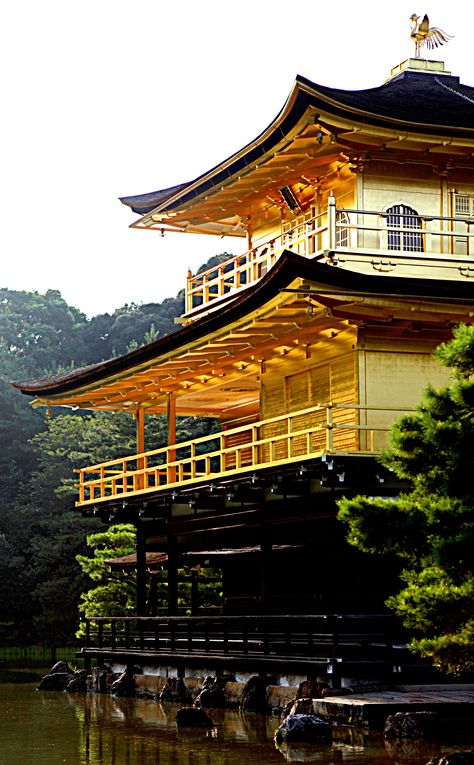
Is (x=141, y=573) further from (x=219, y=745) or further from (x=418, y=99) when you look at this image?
(x=219, y=745)

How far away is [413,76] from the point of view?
27.4 meters

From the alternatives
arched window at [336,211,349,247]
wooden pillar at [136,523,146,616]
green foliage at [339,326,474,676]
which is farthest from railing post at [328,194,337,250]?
wooden pillar at [136,523,146,616]

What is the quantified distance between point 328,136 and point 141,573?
455 inches

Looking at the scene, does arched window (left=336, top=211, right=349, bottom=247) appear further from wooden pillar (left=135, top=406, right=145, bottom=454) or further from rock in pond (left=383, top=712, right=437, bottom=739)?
rock in pond (left=383, top=712, right=437, bottom=739)

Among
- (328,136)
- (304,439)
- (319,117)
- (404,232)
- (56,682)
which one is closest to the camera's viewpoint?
(319,117)

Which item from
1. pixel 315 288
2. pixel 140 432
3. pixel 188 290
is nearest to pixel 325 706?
pixel 315 288

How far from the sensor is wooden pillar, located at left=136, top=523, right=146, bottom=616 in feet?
96.0

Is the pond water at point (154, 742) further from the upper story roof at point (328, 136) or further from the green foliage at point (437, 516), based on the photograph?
the upper story roof at point (328, 136)

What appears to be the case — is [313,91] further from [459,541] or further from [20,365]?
[20,365]

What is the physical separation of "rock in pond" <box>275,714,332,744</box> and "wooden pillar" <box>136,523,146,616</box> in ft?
41.2

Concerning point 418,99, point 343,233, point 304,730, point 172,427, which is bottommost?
point 304,730

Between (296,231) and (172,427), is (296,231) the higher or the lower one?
the higher one

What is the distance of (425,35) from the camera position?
91.5ft

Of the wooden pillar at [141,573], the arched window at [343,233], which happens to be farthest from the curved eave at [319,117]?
the wooden pillar at [141,573]
